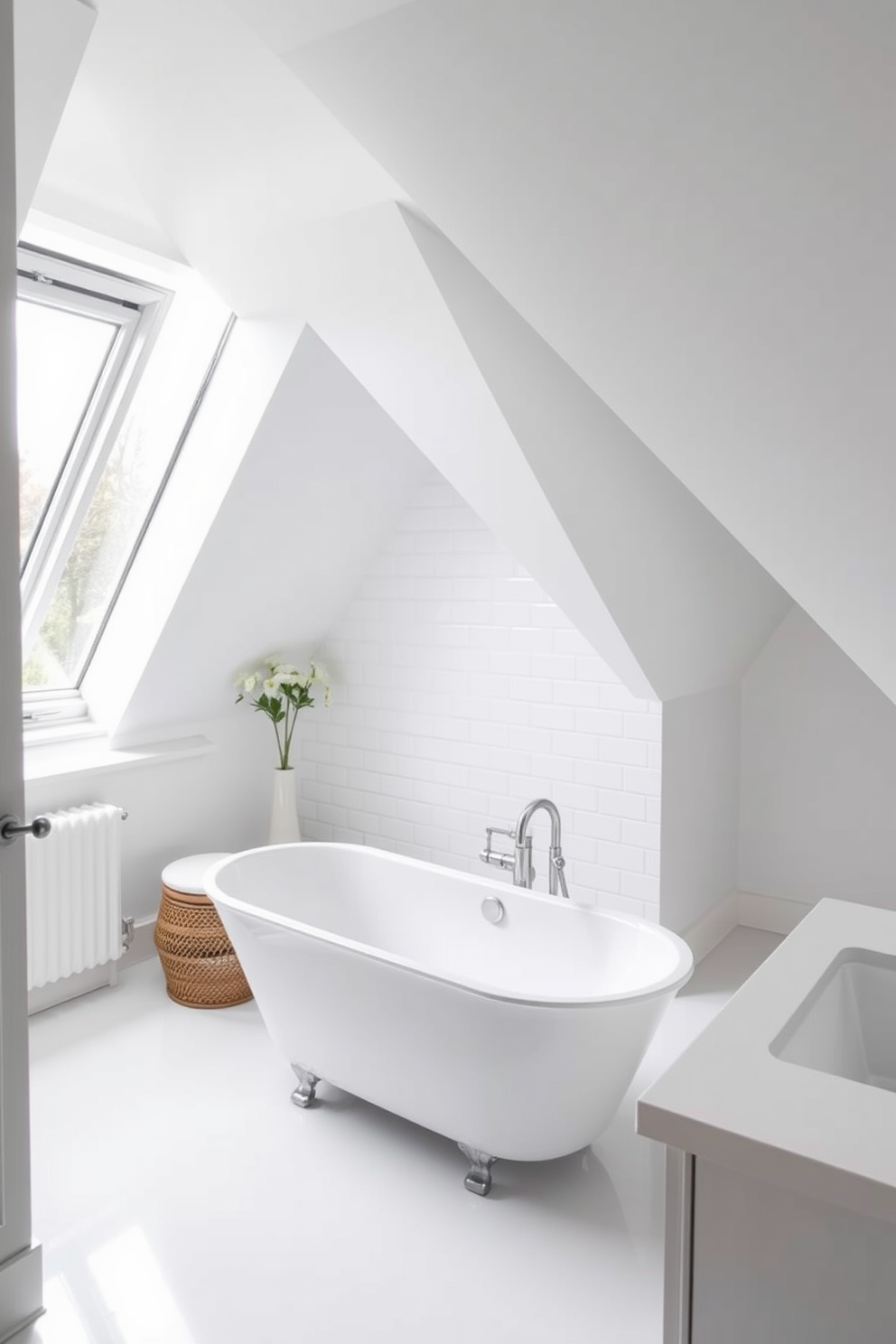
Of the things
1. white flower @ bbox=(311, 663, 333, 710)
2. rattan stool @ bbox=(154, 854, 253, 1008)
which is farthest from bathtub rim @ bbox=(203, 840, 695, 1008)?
white flower @ bbox=(311, 663, 333, 710)

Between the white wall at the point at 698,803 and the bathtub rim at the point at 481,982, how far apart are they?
852 millimetres

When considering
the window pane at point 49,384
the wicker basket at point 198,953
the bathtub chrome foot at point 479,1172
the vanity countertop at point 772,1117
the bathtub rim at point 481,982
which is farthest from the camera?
the wicker basket at point 198,953

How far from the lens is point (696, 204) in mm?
1326

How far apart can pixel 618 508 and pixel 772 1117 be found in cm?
217

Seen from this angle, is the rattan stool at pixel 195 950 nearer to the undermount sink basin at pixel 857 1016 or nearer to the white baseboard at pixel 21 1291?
the white baseboard at pixel 21 1291

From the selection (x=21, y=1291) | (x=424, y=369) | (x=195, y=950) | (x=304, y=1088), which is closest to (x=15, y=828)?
(x=21, y=1291)

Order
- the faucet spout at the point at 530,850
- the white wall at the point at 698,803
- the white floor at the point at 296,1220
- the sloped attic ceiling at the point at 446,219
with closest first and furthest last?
the sloped attic ceiling at the point at 446,219, the white floor at the point at 296,1220, the faucet spout at the point at 530,850, the white wall at the point at 698,803

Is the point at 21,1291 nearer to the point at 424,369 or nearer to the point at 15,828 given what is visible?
the point at 15,828

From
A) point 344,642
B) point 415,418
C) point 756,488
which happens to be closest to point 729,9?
point 756,488

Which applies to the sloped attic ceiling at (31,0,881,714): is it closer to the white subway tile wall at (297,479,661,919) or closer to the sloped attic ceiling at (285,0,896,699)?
the sloped attic ceiling at (285,0,896,699)

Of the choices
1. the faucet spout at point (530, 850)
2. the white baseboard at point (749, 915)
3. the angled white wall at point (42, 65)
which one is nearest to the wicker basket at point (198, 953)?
the faucet spout at point (530, 850)

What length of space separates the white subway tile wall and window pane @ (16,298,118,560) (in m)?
1.51

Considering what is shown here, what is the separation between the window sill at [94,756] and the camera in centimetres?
373

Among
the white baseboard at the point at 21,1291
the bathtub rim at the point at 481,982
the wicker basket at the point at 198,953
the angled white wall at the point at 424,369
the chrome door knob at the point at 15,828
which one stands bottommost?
the white baseboard at the point at 21,1291
